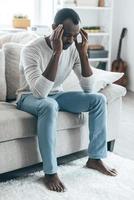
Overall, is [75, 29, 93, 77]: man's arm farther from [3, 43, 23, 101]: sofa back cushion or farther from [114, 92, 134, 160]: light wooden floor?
[114, 92, 134, 160]: light wooden floor

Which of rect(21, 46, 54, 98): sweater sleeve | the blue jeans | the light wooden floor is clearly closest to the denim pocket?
the blue jeans

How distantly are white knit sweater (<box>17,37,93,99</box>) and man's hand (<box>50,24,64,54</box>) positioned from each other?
5.3 inches

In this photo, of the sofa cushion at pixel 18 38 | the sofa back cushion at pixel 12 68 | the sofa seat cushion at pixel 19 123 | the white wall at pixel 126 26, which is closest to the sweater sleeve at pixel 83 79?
the sofa seat cushion at pixel 19 123

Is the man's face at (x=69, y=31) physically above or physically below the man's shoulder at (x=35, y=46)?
above

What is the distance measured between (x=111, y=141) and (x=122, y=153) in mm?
123

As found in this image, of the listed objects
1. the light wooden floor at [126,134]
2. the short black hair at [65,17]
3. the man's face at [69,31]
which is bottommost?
the light wooden floor at [126,134]

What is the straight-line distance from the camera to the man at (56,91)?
219 centimetres

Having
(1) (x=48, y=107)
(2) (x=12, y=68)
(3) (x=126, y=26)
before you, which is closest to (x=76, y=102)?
(1) (x=48, y=107)

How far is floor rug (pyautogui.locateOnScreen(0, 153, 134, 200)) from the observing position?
2.09m

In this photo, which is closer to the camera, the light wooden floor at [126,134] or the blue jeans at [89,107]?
the blue jeans at [89,107]

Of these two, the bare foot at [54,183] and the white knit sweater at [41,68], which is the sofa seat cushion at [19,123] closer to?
the white knit sweater at [41,68]

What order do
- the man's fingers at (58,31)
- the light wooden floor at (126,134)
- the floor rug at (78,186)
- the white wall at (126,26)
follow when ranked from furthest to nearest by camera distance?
the white wall at (126,26)
the light wooden floor at (126,134)
the man's fingers at (58,31)
the floor rug at (78,186)

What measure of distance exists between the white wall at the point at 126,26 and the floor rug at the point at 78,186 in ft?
8.74

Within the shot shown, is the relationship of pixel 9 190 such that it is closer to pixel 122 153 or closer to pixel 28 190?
pixel 28 190
